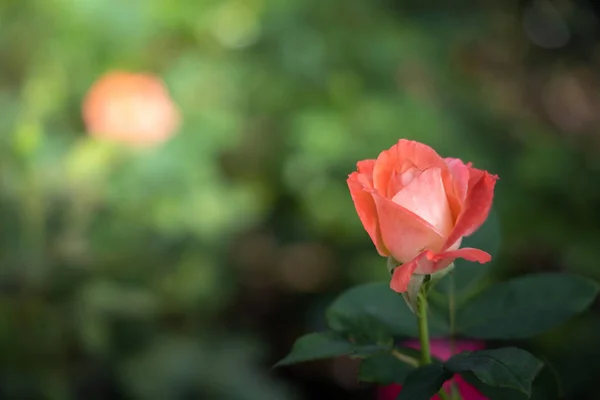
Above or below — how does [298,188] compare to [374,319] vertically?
below

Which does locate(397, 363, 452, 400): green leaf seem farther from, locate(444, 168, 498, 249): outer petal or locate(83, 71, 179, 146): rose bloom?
locate(83, 71, 179, 146): rose bloom

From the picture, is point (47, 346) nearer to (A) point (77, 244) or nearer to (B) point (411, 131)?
(A) point (77, 244)

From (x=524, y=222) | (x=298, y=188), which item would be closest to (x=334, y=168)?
(x=298, y=188)

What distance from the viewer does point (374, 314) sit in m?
0.46

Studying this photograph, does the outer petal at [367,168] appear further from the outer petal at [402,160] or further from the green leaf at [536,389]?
the green leaf at [536,389]

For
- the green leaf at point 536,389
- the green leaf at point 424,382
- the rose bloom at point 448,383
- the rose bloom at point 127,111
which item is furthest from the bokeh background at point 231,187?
the green leaf at point 424,382

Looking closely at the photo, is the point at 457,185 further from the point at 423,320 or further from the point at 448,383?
the point at 448,383

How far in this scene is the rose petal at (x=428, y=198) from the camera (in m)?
0.37

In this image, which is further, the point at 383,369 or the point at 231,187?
the point at 231,187

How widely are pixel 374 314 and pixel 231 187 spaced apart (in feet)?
3.89

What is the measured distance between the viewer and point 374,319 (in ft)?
1.45

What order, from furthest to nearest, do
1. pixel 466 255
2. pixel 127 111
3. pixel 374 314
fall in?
pixel 127 111, pixel 374 314, pixel 466 255

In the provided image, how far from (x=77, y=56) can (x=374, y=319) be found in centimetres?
139

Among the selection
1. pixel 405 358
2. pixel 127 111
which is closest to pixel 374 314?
pixel 405 358
